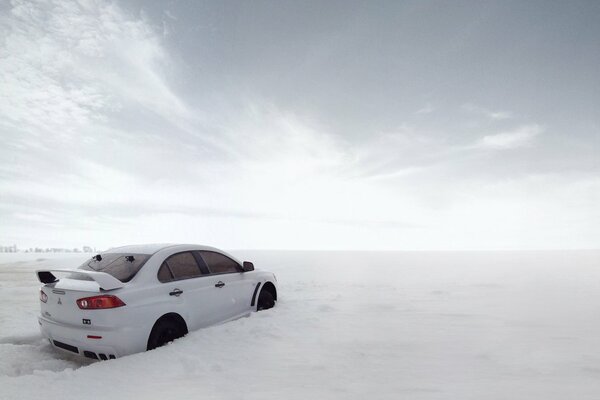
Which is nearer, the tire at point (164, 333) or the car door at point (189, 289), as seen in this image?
the tire at point (164, 333)

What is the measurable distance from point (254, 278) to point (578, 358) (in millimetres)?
5029

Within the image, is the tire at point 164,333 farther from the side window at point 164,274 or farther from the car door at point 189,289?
the side window at point 164,274

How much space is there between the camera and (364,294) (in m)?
10.2

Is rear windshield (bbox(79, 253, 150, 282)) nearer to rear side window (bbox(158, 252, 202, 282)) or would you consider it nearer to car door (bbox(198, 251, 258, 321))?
rear side window (bbox(158, 252, 202, 282))

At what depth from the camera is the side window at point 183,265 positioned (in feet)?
16.5

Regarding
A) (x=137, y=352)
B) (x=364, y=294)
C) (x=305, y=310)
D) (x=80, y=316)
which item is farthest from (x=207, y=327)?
(x=364, y=294)

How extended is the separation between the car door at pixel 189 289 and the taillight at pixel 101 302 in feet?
2.24

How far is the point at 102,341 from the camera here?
13.1ft

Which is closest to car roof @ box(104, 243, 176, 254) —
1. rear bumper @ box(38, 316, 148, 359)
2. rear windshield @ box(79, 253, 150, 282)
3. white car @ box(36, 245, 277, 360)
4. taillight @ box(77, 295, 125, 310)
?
white car @ box(36, 245, 277, 360)

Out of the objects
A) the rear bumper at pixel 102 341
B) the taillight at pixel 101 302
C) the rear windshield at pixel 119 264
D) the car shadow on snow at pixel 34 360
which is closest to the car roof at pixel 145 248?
the rear windshield at pixel 119 264

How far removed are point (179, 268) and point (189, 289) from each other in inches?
13.9

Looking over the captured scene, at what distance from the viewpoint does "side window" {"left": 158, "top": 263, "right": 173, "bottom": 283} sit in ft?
15.6

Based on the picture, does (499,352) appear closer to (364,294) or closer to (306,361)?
(306,361)

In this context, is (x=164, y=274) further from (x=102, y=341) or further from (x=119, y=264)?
(x=102, y=341)
